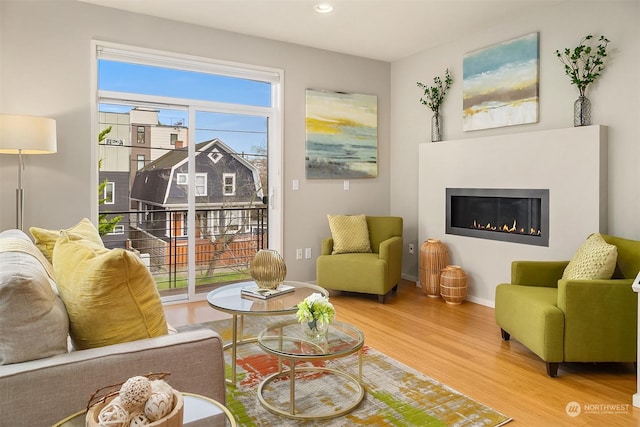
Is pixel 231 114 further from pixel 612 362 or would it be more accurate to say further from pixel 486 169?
pixel 612 362

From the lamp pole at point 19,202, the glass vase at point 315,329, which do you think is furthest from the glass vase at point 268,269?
the lamp pole at point 19,202

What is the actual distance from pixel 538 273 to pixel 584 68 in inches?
67.9

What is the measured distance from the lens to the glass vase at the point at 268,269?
2.91 m

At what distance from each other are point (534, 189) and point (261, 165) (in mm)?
2734

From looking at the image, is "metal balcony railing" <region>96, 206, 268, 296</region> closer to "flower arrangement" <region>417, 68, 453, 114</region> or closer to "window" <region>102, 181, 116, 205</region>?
"window" <region>102, 181, 116, 205</region>

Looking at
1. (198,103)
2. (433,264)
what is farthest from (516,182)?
(198,103)

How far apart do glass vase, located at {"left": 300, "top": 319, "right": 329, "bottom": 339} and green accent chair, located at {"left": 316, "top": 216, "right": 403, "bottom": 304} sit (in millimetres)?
2137

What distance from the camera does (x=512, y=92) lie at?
4.30m

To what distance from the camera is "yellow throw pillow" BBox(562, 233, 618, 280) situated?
9.41 feet

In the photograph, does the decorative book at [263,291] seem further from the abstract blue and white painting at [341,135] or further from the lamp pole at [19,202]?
the abstract blue and white painting at [341,135]

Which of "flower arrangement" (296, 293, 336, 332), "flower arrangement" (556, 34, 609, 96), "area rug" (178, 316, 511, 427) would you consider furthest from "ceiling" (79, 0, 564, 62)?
"area rug" (178, 316, 511, 427)

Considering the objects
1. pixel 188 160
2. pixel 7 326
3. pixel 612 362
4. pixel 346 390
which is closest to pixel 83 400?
pixel 7 326

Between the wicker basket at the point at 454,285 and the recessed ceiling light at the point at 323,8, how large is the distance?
2.68m

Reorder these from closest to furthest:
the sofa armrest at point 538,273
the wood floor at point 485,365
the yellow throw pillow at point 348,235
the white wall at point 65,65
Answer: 1. the wood floor at point 485,365
2. the sofa armrest at point 538,273
3. the white wall at point 65,65
4. the yellow throw pillow at point 348,235
